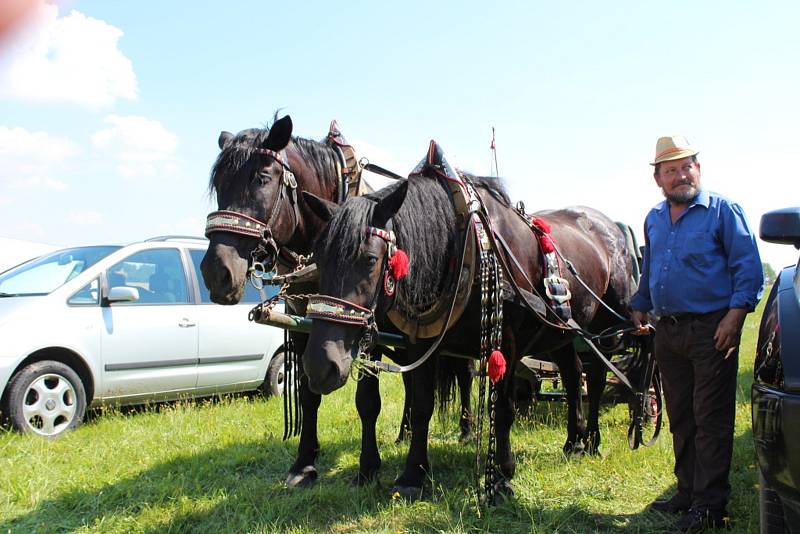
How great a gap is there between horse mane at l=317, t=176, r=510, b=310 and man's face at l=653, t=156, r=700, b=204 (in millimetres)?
1088

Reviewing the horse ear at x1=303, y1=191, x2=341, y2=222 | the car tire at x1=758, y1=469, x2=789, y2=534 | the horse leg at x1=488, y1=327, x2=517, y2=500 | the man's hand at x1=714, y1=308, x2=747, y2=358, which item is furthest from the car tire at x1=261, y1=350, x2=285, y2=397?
the car tire at x1=758, y1=469, x2=789, y2=534

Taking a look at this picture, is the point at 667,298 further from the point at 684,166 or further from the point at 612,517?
the point at 612,517

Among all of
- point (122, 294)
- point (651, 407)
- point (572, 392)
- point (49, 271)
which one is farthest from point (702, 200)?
point (49, 271)

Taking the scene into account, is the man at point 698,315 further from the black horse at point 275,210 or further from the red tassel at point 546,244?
the black horse at point 275,210

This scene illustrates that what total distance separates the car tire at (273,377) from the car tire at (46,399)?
79.1 inches

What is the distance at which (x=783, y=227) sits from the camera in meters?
2.32

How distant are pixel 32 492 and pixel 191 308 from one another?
249 cm

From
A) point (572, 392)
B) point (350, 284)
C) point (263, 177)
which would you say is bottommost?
point (572, 392)

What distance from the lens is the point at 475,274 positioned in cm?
309

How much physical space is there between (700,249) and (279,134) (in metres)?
2.22

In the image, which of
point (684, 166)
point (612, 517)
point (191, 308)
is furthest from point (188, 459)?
point (684, 166)

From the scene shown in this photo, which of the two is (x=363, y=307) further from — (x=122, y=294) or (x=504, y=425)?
(x=122, y=294)

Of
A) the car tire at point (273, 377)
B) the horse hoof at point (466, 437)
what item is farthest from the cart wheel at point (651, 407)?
the car tire at point (273, 377)

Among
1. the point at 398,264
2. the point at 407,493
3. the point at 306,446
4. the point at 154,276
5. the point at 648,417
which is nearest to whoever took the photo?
the point at 398,264
